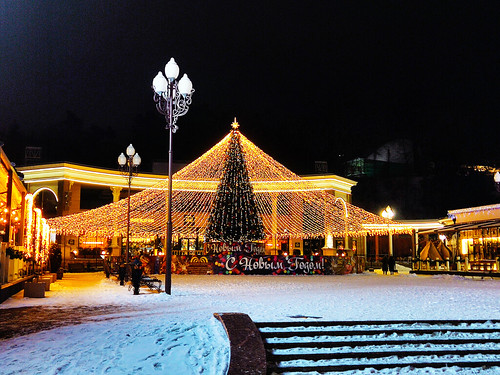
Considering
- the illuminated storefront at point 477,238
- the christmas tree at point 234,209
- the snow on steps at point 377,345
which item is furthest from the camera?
the christmas tree at point 234,209

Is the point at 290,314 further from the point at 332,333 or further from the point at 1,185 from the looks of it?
the point at 1,185

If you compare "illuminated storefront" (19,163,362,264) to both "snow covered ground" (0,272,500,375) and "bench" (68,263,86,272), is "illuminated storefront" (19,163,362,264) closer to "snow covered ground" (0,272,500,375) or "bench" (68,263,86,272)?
"bench" (68,263,86,272)

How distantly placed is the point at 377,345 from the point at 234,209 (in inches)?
928

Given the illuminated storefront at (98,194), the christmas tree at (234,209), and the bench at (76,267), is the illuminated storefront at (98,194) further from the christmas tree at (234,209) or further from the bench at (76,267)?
the christmas tree at (234,209)

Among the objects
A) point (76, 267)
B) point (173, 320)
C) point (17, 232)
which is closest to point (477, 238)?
point (17, 232)

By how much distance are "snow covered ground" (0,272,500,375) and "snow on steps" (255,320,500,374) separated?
0.49 meters

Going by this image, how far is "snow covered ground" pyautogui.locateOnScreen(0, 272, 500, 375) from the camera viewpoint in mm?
7875

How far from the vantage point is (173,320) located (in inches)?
428

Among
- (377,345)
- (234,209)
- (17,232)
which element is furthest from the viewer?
(234,209)

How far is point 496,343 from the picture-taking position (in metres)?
9.61

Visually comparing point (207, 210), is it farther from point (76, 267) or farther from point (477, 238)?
point (477, 238)

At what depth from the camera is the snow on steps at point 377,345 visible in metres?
8.46

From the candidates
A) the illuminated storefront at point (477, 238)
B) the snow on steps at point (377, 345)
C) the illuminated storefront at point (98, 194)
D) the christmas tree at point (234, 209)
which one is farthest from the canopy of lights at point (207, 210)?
the snow on steps at point (377, 345)

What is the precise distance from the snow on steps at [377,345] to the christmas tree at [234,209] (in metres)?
22.4
